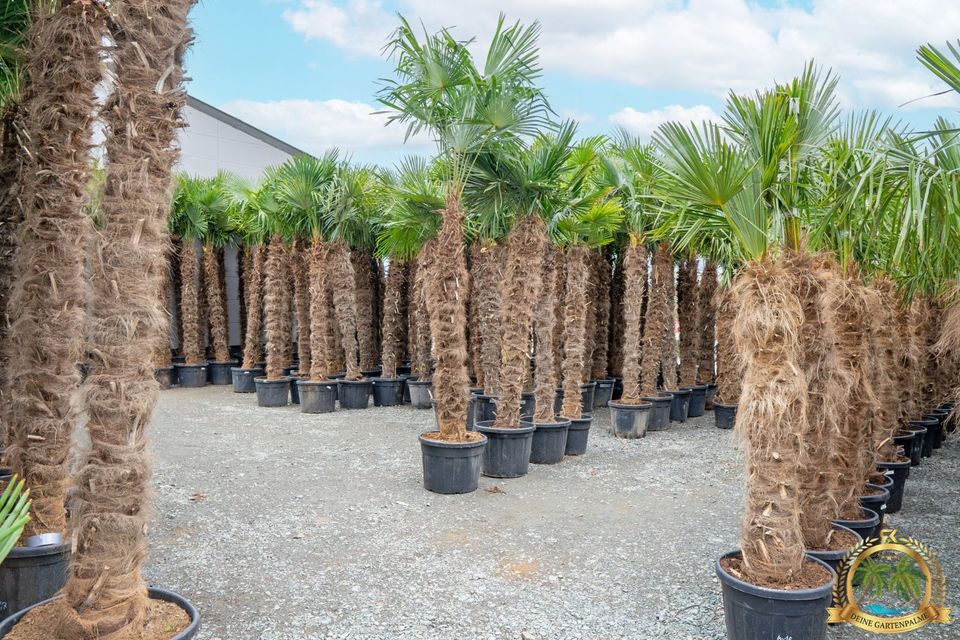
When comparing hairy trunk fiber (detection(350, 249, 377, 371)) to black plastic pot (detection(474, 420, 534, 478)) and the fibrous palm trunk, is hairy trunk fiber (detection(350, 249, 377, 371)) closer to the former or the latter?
black plastic pot (detection(474, 420, 534, 478))

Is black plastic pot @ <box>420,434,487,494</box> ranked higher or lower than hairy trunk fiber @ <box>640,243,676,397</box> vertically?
lower

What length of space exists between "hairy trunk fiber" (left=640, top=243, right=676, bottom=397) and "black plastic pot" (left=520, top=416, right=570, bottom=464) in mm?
2877

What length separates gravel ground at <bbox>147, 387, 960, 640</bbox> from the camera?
436cm

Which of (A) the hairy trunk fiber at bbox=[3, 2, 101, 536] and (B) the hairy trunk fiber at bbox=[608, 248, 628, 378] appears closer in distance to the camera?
(A) the hairy trunk fiber at bbox=[3, 2, 101, 536]

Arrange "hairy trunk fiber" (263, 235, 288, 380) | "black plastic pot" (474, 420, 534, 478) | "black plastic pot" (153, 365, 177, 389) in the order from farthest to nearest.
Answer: "black plastic pot" (153, 365, 177, 389) → "hairy trunk fiber" (263, 235, 288, 380) → "black plastic pot" (474, 420, 534, 478)

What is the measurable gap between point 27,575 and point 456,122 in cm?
521

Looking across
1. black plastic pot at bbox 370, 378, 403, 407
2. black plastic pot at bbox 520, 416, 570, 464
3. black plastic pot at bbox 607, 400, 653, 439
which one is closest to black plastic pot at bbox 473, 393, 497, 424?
black plastic pot at bbox 520, 416, 570, 464

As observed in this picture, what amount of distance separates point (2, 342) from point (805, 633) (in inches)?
205

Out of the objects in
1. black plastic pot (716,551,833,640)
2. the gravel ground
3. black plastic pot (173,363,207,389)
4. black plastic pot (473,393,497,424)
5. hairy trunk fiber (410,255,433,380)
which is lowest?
the gravel ground

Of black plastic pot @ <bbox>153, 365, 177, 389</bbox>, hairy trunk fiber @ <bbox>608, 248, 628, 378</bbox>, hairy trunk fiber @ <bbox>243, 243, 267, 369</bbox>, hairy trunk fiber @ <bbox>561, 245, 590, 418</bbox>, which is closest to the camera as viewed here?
hairy trunk fiber @ <bbox>561, 245, 590, 418</bbox>

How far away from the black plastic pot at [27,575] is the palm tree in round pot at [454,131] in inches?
146

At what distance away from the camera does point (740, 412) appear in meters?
3.98

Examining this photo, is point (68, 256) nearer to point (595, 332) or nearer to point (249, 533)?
point (249, 533)

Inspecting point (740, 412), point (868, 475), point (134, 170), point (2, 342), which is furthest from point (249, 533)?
point (868, 475)
